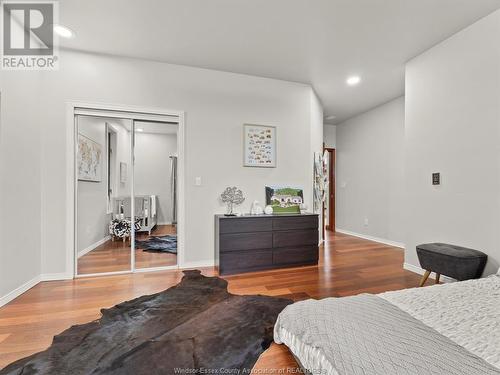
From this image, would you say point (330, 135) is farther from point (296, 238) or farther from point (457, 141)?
point (296, 238)

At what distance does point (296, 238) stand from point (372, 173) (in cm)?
279

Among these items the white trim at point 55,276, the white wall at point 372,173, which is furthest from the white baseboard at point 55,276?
the white wall at point 372,173

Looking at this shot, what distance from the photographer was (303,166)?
3.98 m

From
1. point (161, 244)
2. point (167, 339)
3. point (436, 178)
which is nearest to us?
point (167, 339)

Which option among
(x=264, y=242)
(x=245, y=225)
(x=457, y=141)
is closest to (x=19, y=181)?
(x=245, y=225)

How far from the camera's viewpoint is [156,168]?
3340 millimetres

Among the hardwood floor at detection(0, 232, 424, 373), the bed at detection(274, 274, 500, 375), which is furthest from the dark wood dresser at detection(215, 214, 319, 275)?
the bed at detection(274, 274, 500, 375)

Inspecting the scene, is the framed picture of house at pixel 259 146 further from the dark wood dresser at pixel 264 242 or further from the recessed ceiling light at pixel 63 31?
the recessed ceiling light at pixel 63 31

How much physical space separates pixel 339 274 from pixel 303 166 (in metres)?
1.72

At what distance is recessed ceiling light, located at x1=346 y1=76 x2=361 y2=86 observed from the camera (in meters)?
3.80

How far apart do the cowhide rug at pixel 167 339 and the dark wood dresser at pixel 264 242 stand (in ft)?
2.51

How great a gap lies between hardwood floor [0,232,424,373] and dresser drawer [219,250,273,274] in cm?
11

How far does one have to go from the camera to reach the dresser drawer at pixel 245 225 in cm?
311

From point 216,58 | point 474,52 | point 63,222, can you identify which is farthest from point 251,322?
point 474,52
